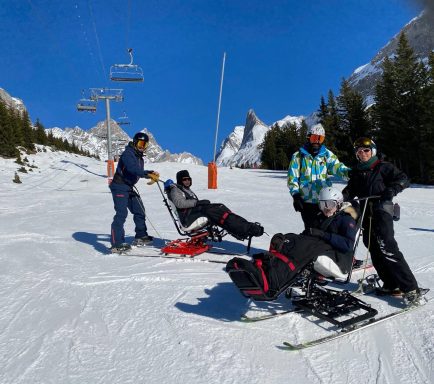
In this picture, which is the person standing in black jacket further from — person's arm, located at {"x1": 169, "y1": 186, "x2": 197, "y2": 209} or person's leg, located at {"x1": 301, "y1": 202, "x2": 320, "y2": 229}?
person's arm, located at {"x1": 169, "y1": 186, "x2": 197, "y2": 209}

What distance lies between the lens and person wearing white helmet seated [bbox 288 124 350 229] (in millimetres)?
5305

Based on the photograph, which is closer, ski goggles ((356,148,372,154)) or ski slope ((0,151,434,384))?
ski slope ((0,151,434,384))

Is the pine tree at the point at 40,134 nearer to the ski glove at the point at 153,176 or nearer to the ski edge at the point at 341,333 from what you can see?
the ski glove at the point at 153,176

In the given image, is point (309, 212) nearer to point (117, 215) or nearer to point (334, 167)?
point (334, 167)

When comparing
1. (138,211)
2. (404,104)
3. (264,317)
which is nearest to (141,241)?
(138,211)

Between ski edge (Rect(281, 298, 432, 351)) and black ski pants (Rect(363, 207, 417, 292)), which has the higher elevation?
black ski pants (Rect(363, 207, 417, 292))

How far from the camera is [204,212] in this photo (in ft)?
20.8

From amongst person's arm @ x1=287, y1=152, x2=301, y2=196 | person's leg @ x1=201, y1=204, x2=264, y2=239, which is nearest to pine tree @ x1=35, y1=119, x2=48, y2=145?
person's leg @ x1=201, y1=204, x2=264, y2=239

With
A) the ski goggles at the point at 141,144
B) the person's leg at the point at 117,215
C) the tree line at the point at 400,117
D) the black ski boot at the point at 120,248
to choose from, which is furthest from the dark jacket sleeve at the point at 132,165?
the tree line at the point at 400,117

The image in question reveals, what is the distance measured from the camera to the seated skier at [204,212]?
6.02 meters

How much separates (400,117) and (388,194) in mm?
31782

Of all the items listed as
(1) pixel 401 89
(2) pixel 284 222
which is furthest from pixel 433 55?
(2) pixel 284 222

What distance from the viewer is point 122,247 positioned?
22.5 feet

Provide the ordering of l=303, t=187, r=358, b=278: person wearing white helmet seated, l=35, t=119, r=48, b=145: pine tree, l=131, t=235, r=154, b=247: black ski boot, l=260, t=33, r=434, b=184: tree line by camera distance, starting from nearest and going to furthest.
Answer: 1. l=303, t=187, r=358, b=278: person wearing white helmet seated
2. l=131, t=235, r=154, b=247: black ski boot
3. l=260, t=33, r=434, b=184: tree line
4. l=35, t=119, r=48, b=145: pine tree
